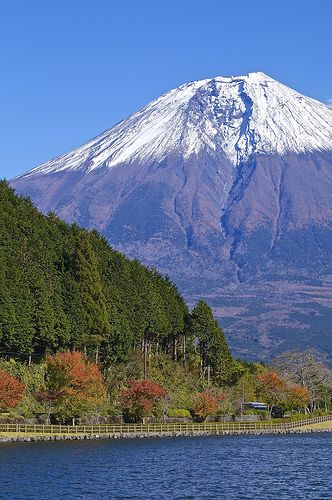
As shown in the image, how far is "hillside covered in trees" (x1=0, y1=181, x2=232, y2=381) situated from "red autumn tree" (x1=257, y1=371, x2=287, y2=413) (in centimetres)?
564

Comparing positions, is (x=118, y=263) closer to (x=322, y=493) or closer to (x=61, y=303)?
(x=61, y=303)

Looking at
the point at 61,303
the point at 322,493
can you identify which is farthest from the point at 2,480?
the point at 61,303

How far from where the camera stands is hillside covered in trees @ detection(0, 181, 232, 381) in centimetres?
9362

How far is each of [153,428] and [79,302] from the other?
15.5m

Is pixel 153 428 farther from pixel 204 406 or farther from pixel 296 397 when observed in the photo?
pixel 296 397

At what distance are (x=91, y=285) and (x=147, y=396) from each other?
534 inches

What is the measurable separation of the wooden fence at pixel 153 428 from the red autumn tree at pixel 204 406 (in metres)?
2.07

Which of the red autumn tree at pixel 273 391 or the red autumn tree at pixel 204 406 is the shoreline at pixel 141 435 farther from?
the red autumn tree at pixel 273 391

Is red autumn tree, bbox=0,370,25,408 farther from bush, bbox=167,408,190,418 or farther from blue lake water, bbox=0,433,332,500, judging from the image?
bush, bbox=167,408,190,418

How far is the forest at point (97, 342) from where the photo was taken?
9106 cm

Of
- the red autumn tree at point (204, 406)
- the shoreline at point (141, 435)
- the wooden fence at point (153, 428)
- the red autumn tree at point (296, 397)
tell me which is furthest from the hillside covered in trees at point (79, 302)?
the shoreline at point (141, 435)

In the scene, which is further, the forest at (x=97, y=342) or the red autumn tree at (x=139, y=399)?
the red autumn tree at (x=139, y=399)

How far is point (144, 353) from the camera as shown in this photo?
116688 millimetres

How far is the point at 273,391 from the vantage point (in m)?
133
